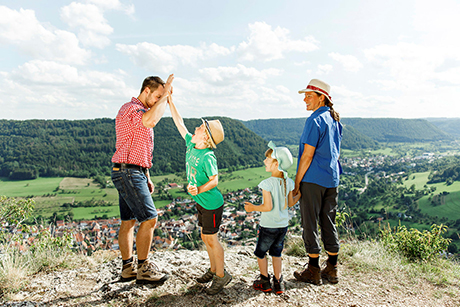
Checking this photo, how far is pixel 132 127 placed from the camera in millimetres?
2836

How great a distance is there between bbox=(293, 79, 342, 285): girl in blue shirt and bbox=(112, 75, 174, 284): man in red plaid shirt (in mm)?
1769

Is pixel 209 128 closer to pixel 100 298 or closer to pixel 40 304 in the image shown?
pixel 100 298

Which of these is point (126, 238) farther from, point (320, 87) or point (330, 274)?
point (320, 87)

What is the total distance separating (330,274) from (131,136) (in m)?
3.06

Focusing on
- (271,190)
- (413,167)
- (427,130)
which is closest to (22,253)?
(271,190)

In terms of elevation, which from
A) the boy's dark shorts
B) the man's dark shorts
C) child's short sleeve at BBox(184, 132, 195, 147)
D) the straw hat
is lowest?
the boy's dark shorts

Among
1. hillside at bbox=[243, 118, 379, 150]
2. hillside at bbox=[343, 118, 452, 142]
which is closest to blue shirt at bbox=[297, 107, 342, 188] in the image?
hillside at bbox=[243, 118, 379, 150]

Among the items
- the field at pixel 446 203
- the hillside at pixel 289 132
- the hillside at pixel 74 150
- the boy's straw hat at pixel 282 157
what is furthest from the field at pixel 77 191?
the hillside at pixel 289 132

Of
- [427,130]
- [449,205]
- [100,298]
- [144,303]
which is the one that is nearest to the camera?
[144,303]

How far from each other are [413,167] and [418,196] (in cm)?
3986

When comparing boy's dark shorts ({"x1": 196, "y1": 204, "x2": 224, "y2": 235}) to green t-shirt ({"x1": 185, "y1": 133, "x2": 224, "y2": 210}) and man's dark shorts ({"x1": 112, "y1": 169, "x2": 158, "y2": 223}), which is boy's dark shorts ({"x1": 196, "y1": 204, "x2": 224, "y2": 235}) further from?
man's dark shorts ({"x1": 112, "y1": 169, "x2": 158, "y2": 223})

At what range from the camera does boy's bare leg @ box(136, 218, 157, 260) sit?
2930 millimetres

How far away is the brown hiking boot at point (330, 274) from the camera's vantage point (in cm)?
321

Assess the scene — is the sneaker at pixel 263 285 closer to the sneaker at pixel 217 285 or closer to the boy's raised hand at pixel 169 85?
the sneaker at pixel 217 285
